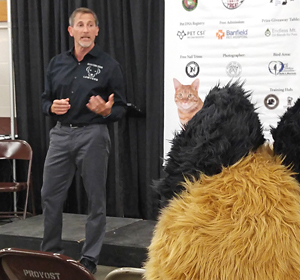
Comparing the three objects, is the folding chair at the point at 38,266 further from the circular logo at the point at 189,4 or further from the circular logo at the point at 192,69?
the circular logo at the point at 189,4

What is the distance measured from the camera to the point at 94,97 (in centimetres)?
285

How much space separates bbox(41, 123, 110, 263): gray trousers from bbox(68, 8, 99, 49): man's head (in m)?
0.59

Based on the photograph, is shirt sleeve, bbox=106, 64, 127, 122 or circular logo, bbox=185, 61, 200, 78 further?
circular logo, bbox=185, 61, 200, 78

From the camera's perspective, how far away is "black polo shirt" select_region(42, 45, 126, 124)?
9.98ft

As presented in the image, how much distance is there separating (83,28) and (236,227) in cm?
279

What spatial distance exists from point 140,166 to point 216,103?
378 cm

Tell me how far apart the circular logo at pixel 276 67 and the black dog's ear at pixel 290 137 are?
294 cm

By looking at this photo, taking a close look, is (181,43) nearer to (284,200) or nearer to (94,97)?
(94,97)

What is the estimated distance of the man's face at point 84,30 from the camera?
3.18m

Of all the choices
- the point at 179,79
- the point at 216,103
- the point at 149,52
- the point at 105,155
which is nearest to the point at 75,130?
the point at 105,155

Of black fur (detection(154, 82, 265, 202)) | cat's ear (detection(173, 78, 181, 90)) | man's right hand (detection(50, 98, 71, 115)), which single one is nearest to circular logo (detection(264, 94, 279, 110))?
cat's ear (detection(173, 78, 181, 90))

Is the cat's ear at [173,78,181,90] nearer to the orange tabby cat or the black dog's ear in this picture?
the orange tabby cat

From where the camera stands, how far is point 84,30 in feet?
10.5

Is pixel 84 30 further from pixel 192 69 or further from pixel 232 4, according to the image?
pixel 232 4
